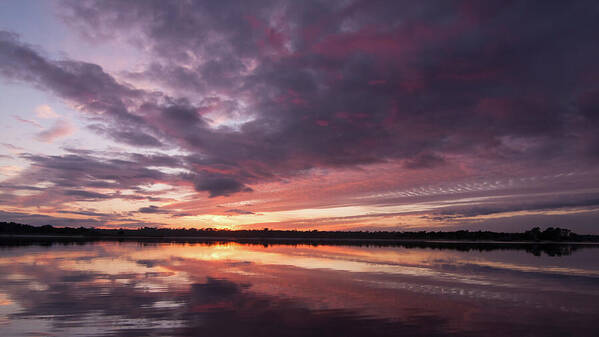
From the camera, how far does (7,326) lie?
46.6 ft

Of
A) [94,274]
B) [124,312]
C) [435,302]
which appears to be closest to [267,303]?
[124,312]

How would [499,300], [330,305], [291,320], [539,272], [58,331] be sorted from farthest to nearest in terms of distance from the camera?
[539,272] < [499,300] < [330,305] < [291,320] < [58,331]

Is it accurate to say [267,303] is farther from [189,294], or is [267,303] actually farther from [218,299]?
[189,294]

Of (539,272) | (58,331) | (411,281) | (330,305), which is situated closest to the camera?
(58,331)

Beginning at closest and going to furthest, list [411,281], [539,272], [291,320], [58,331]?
[58,331], [291,320], [411,281], [539,272]

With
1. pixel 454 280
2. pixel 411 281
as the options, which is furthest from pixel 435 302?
pixel 454 280

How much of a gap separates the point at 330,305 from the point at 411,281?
424 inches

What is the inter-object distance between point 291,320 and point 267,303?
372 centimetres

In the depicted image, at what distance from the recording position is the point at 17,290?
2122cm

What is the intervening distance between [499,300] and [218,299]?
606 inches

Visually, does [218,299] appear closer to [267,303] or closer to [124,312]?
[267,303]

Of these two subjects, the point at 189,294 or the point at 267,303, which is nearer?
the point at 267,303

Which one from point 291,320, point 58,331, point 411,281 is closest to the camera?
point 58,331

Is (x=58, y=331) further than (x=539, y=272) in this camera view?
No
